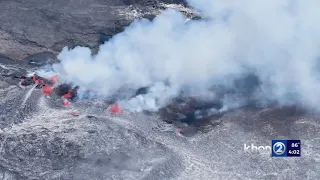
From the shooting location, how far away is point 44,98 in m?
26.2

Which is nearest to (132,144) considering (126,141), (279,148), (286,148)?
(126,141)

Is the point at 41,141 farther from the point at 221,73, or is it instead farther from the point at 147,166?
the point at 221,73

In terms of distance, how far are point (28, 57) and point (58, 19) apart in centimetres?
395

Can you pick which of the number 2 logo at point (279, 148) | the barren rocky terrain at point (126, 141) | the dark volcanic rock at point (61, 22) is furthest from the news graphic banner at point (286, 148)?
the dark volcanic rock at point (61, 22)

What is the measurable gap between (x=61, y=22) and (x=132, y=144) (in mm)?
11804

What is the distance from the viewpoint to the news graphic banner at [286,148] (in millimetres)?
23609

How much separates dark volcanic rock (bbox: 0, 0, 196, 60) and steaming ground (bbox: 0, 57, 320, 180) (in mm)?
4602

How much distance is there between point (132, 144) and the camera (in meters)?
23.3

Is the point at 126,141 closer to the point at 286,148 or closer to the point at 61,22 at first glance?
the point at 286,148

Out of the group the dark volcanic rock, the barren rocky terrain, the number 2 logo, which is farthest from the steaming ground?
the dark volcanic rock

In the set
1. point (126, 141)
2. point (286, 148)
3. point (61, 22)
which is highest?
→ point (61, 22)

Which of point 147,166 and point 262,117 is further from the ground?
point 262,117

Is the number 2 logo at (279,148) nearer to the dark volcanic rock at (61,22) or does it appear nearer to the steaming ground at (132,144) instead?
the steaming ground at (132,144)

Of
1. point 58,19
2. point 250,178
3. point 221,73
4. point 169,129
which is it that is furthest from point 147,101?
point 58,19
